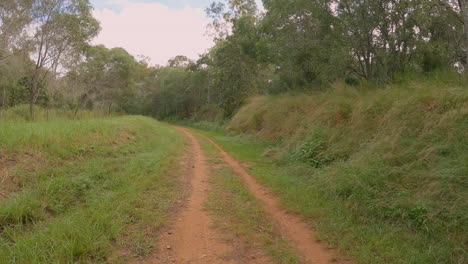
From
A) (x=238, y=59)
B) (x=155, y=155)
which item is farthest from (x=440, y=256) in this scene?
(x=238, y=59)

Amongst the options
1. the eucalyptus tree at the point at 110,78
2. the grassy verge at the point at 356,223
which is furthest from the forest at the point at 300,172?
the eucalyptus tree at the point at 110,78

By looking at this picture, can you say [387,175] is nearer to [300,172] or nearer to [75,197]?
[300,172]

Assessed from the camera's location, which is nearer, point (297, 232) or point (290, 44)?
point (297, 232)

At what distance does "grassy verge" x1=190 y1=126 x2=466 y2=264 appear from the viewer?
3330mm

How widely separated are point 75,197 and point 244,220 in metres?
3.07

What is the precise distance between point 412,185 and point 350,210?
3.60ft

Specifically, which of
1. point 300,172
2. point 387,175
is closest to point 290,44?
point 300,172

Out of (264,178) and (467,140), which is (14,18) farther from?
(467,140)

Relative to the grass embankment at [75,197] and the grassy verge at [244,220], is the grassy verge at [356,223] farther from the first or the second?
the grass embankment at [75,197]

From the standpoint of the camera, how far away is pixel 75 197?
5000 millimetres

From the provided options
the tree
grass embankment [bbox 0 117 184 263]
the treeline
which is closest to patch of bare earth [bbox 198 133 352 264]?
grass embankment [bbox 0 117 184 263]

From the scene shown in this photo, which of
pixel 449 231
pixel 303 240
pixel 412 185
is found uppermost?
pixel 412 185

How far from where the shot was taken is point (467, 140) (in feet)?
15.4

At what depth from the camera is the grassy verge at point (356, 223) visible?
10.9ft
